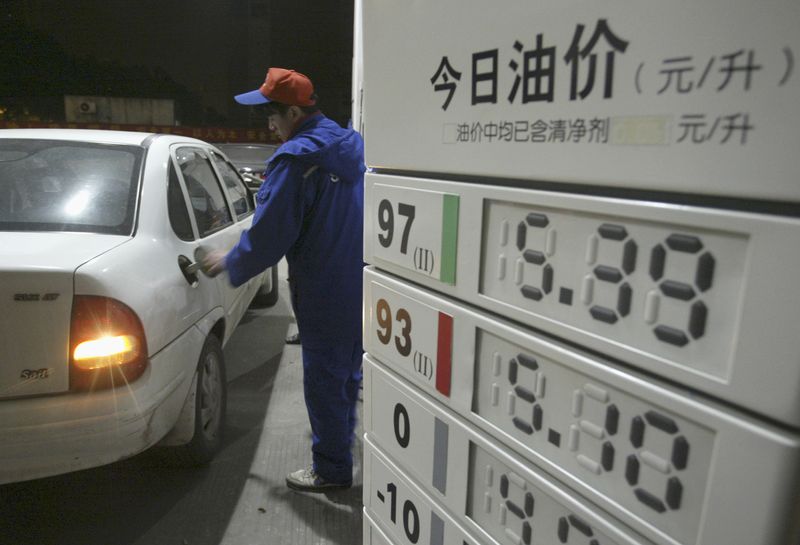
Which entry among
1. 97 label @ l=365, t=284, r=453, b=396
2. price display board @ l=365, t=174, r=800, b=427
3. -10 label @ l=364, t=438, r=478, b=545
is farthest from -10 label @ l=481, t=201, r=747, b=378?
-10 label @ l=364, t=438, r=478, b=545

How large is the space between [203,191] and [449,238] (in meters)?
2.72

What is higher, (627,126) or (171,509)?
(627,126)

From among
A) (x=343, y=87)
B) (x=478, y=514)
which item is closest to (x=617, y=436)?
(x=478, y=514)

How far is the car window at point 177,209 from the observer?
280 cm

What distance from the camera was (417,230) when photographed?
1306mm

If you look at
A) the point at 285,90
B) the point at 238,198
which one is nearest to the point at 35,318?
the point at 285,90

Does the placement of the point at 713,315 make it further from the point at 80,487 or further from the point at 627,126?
the point at 80,487

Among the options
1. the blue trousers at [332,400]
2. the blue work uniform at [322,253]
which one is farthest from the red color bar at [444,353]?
the blue trousers at [332,400]

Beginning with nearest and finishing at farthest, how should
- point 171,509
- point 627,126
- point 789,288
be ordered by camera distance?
point 789,288 < point 627,126 < point 171,509

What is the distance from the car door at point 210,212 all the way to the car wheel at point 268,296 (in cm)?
174

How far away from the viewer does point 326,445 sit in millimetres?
2840

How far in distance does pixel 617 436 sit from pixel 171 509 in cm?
249

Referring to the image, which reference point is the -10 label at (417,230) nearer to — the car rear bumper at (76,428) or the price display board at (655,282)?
the price display board at (655,282)

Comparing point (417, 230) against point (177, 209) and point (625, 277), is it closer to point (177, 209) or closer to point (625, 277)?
point (625, 277)
